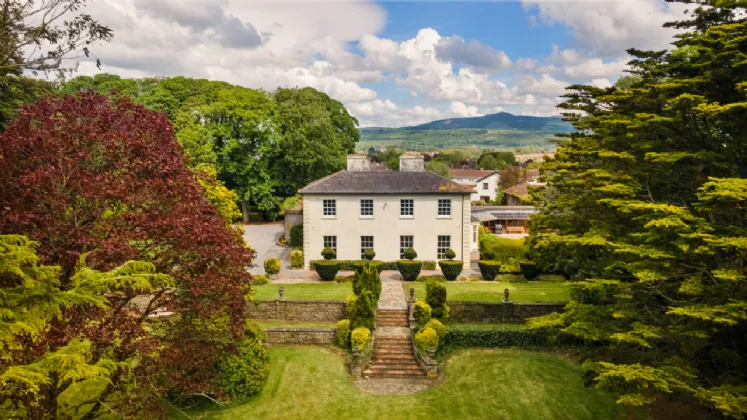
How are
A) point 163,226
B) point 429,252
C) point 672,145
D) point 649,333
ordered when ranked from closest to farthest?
point 163,226 < point 649,333 < point 672,145 < point 429,252

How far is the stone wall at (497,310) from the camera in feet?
78.9

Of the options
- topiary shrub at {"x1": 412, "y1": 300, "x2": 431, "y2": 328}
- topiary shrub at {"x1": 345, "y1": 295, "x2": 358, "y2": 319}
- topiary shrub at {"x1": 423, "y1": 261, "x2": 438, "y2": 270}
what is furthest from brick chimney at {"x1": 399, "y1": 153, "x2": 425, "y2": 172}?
topiary shrub at {"x1": 412, "y1": 300, "x2": 431, "y2": 328}

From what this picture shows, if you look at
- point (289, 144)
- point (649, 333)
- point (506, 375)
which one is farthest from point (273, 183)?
point (649, 333)

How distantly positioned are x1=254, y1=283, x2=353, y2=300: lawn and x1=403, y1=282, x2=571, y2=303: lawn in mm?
4100

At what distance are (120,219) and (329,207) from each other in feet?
75.9

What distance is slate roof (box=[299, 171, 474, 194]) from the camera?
110 ft

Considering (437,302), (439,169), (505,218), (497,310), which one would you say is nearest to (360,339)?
(437,302)

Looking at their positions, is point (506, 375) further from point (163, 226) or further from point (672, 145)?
point (163, 226)

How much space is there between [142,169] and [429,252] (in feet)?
82.6

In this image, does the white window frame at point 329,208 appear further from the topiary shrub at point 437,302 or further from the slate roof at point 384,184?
the topiary shrub at point 437,302

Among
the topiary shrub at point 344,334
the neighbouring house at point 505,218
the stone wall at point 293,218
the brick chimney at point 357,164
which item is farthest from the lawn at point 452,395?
the neighbouring house at point 505,218

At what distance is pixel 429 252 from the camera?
1348 inches

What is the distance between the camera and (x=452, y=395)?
59.3 ft

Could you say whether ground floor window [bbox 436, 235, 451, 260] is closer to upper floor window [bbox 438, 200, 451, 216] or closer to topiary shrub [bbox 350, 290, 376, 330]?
upper floor window [bbox 438, 200, 451, 216]
